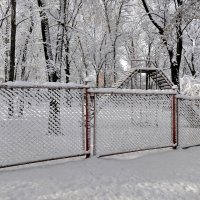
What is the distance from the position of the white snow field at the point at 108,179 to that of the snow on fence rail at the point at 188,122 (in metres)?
1.15

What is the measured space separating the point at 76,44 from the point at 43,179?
29.3m

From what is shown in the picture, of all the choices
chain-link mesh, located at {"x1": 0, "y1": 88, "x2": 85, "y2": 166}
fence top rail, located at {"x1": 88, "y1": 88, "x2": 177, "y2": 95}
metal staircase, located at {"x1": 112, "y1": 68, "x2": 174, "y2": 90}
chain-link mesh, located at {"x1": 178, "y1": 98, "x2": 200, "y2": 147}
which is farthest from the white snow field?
metal staircase, located at {"x1": 112, "y1": 68, "x2": 174, "y2": 90}

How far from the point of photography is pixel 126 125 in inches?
293

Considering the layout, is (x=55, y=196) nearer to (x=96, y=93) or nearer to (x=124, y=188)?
(x=124, y=188)

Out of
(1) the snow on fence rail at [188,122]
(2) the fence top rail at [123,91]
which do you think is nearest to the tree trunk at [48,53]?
(2) the fence top rail at [123,91]

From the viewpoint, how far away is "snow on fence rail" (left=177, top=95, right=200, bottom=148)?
7859 millimetres

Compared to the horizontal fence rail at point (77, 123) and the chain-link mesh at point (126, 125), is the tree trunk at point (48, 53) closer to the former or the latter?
the chain-link mesh at point (126, 125)

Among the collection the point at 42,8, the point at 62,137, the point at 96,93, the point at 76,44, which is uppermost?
the point at 76,44

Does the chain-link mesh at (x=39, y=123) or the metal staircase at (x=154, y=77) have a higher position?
the metal staircase at (x=154, y=77)

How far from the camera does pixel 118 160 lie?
6469 mm

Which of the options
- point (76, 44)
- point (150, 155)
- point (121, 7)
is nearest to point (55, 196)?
point (150, 155)

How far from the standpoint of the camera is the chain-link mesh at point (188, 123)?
7871 millimetres

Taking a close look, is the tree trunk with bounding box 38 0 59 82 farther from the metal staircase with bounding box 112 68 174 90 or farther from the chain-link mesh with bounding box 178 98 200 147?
the metal staircase with bounding box 112 68 174 90

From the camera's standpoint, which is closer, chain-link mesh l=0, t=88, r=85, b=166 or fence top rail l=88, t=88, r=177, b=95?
chain-link mesh l=0, t=88, r=85, b=166
